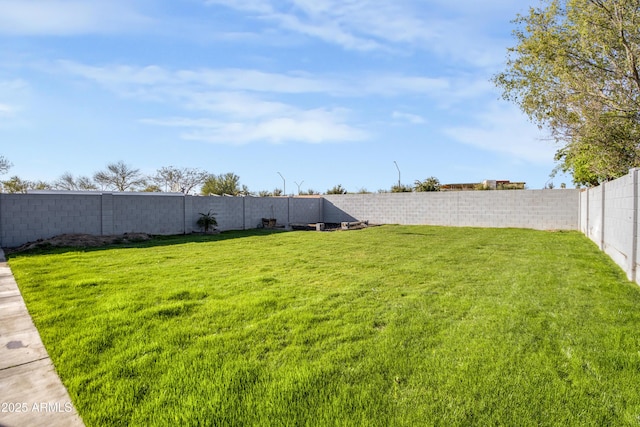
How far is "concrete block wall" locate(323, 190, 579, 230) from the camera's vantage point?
45.4ft

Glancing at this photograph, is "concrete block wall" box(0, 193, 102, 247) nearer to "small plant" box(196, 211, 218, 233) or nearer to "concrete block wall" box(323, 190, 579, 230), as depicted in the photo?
"small plant" box(196, 211, 218, 233)

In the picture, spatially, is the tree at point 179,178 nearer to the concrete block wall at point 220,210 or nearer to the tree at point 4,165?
the tree at point 4,165

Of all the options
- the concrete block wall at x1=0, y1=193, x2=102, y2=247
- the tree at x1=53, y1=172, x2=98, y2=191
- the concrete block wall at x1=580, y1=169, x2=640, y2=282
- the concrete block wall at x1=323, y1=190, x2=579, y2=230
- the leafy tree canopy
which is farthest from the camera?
the leafy tree canopy

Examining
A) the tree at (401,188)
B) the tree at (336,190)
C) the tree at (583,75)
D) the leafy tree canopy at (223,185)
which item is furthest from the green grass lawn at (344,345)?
the leafy tree canopy at (223,185)

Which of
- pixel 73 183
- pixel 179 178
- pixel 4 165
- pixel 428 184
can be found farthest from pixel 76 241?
pixel 179 178

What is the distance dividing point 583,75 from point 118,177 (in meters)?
41.4

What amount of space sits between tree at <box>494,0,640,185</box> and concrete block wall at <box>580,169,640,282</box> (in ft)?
6.76

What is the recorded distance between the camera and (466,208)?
16188 millimetres

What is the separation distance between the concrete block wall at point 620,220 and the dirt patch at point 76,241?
484 inches

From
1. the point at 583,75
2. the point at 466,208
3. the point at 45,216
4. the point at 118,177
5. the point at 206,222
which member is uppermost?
the point at 583,75

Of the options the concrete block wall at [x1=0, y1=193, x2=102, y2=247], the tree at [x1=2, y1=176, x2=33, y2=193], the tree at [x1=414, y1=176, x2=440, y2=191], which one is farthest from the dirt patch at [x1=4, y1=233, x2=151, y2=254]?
the tree at [x1=2, y1=176, x2=33, y2=193]

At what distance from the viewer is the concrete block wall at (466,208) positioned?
13.8m

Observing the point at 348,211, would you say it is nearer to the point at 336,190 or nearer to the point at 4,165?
the point at 336,190

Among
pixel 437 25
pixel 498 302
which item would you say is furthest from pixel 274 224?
pixel 498 302
